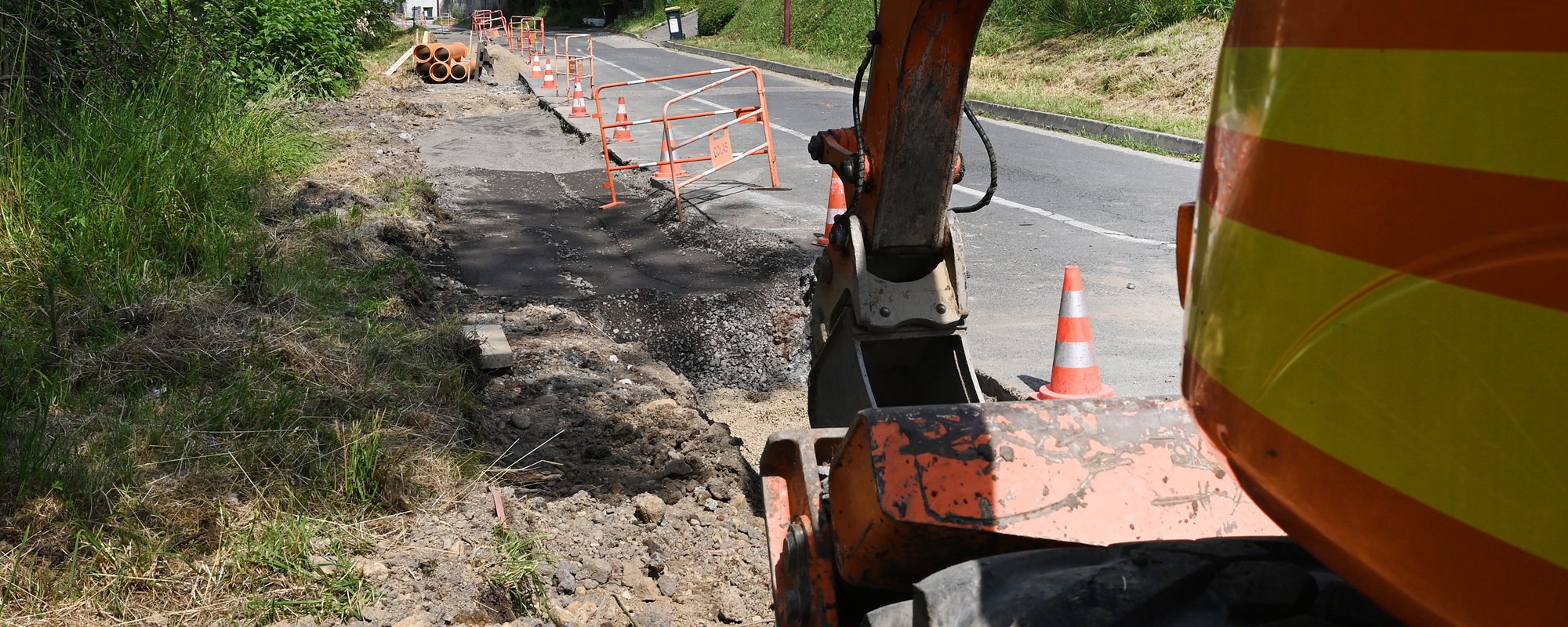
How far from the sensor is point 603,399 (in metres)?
4.84

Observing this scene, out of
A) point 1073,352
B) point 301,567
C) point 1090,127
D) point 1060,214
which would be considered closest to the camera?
point 301,567

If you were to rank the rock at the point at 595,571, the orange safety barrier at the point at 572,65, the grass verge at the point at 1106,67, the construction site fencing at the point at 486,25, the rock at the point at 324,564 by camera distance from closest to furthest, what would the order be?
the rock at the point at 324,564 → the rock at the point at 595,571 → the grass verge at the point at 1106,67 → the orange safety barrier at the point at 572,65 → the construction site fencing at the point at 486,25

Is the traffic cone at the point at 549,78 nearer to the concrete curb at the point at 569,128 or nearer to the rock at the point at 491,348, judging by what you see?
the concrete curb at the point at 569,128

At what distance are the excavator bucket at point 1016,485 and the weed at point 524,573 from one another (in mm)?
1421

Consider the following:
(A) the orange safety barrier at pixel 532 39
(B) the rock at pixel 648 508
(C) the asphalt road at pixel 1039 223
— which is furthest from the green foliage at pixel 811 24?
(B) the rock at pixel 648 508

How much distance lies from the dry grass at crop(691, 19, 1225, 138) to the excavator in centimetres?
1168

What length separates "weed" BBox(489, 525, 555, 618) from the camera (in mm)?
3162

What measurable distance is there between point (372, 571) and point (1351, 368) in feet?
9.43

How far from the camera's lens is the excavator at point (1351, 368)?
78 cm

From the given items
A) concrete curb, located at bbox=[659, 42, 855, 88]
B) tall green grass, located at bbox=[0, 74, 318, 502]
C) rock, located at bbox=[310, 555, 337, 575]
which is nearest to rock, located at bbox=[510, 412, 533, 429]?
rock, located at bbox=[310, 555, 337, 575]

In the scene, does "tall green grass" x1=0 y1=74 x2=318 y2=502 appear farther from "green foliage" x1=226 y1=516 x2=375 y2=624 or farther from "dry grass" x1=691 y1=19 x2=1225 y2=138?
"dry grass" x1=691 y1=19 x2=1225 y2=138

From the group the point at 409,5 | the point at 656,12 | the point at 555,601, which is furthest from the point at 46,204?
the point at 409,5

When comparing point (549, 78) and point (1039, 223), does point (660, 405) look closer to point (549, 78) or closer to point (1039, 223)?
point (1039, 223)

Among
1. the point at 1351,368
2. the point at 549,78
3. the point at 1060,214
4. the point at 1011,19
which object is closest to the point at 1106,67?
the point at 1011,19
